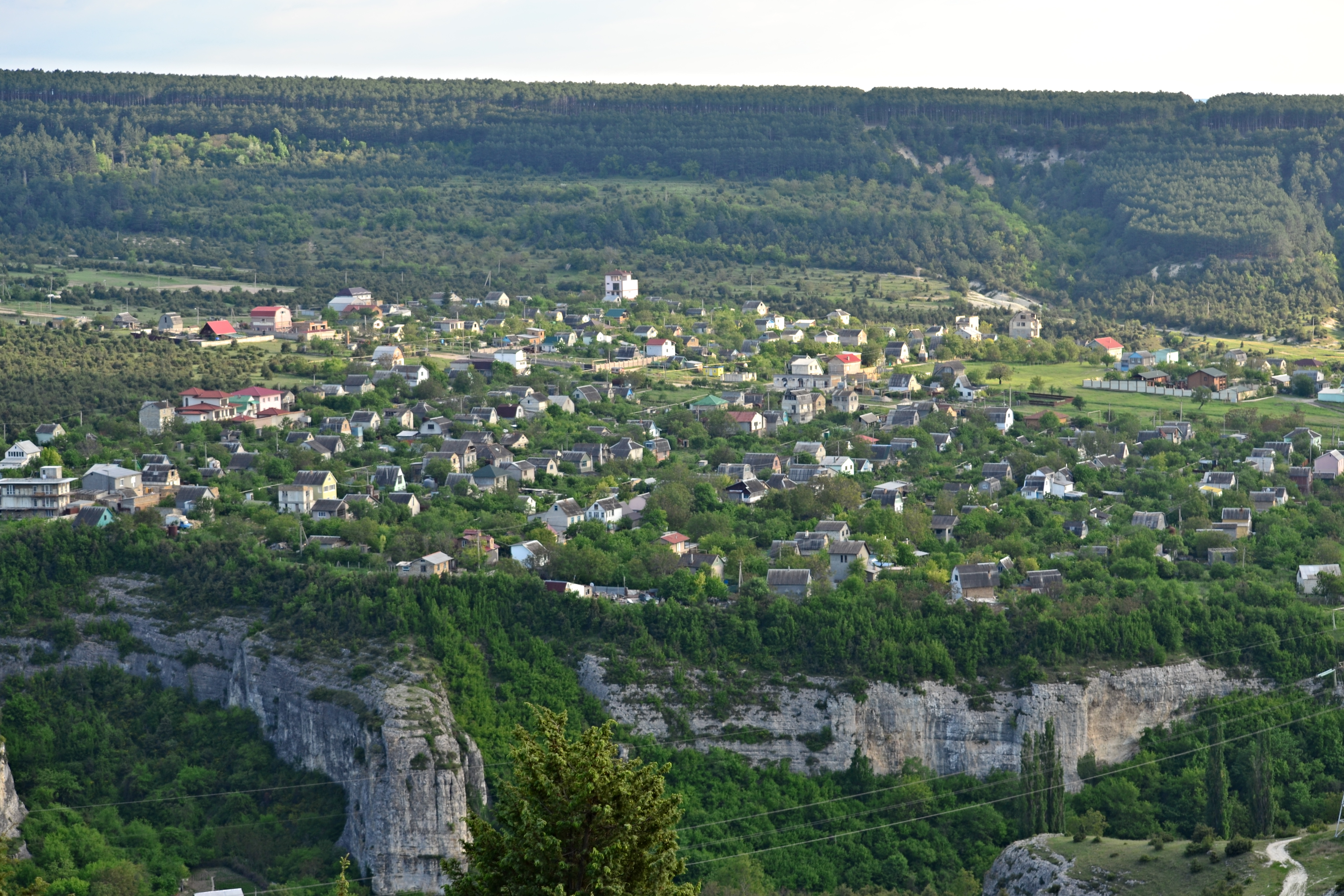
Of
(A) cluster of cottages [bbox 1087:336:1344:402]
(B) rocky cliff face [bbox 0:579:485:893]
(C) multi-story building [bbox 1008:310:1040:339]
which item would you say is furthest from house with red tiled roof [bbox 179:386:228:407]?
(C) multi-story building [bbox 1008:310:1040:339]

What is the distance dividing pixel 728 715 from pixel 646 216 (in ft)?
210

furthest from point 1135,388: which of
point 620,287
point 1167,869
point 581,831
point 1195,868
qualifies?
point 581,831

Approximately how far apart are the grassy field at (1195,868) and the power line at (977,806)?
3065 mm

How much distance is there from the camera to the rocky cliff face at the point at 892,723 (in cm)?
3734

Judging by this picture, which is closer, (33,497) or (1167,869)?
(1167,869)

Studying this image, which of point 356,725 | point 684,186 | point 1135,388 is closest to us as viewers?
point 356,725

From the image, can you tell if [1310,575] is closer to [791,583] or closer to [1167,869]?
[791,583]

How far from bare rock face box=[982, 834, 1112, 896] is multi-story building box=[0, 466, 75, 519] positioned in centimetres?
2364

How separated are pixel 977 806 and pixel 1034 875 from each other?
3714 mm

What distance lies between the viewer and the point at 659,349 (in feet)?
232

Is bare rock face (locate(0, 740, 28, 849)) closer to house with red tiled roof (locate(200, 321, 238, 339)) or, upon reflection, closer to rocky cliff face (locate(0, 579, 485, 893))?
rocky cliff face (locate(0, 579, 485, 893))

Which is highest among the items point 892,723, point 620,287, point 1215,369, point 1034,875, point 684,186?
point 684,186

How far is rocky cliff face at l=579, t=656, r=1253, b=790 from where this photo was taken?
37344mm

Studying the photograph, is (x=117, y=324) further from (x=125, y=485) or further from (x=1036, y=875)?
(x=1036, y=875)
